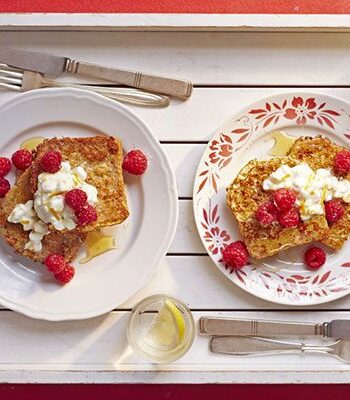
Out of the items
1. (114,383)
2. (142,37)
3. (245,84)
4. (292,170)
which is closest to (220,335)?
(114,383)

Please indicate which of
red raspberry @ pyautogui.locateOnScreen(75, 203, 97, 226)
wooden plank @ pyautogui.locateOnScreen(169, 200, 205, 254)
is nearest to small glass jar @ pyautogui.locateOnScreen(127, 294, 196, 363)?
wooden plank @ pyautogui.locateOnScreen(169, 200, 205, 254)

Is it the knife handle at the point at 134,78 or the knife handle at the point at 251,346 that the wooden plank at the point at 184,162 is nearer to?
the knife handle at the point at 134,78

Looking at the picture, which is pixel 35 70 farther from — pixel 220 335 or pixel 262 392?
pixel 262 392

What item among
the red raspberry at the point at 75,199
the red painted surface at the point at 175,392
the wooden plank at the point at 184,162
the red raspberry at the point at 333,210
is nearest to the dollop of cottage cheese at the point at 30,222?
the red raspberry at the point at 75,199

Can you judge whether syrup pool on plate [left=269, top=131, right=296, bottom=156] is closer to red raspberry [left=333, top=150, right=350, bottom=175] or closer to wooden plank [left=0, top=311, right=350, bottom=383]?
red raspberry [left=333, top=150, right=350, bottom=175]

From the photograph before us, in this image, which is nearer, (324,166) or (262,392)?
(324,166)

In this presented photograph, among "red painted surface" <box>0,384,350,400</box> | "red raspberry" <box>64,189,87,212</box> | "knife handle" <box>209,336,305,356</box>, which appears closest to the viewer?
"red raspberry" <box>64,189,87,212</box>
